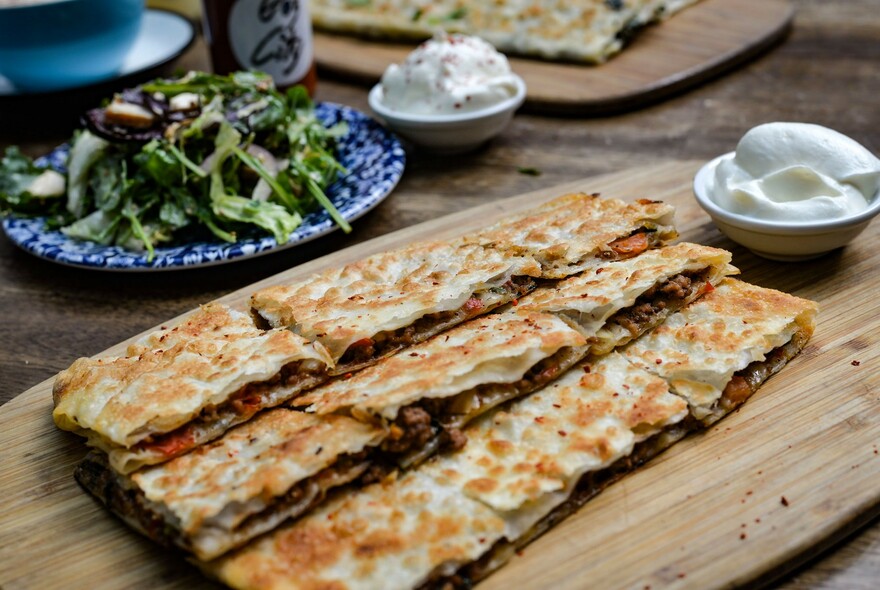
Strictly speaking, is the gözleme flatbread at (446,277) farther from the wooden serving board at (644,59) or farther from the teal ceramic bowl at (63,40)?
the teal ceramic bowl at (63,40)

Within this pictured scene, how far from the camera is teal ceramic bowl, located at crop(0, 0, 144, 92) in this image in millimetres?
6082

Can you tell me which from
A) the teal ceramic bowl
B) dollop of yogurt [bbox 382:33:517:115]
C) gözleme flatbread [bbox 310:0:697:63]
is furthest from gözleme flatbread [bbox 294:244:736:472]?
the teal ceramic bowl

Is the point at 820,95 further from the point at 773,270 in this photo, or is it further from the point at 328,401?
the point at 328,401

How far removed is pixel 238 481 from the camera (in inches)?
118

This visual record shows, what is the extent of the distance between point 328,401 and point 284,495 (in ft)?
1.51

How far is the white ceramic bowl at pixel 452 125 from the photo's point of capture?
588cm

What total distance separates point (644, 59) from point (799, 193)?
10.3 ft

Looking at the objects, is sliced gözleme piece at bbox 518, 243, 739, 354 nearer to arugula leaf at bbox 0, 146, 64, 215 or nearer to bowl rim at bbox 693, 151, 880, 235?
bowl rim at bbox 693, 151, 880, 235

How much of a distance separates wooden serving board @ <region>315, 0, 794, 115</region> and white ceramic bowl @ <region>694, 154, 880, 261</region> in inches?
91.8

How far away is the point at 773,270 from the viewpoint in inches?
177

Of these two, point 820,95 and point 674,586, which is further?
point 820,95

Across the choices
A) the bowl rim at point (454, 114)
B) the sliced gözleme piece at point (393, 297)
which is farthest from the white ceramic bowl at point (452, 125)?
the sliced gözleme piece at point (393, 297)

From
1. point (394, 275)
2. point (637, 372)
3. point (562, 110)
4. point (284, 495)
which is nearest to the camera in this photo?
point (284, 495)

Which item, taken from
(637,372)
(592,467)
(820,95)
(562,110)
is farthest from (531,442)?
(820,95)
